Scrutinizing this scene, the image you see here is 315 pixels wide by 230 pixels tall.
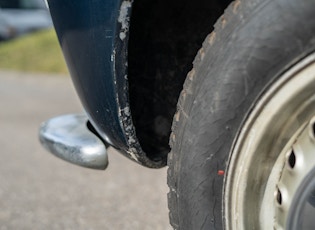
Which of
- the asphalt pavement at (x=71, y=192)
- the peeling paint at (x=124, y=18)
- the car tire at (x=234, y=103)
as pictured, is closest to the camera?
the car tire at (x=234, y=103)

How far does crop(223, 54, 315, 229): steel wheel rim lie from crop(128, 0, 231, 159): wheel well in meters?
0.55

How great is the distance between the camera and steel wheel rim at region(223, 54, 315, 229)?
1.51m

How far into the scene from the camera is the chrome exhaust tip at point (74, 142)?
2111 mm

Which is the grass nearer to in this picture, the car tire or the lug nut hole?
the car tire

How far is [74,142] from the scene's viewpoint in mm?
2219

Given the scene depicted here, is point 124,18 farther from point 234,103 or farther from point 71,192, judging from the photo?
point 71,192

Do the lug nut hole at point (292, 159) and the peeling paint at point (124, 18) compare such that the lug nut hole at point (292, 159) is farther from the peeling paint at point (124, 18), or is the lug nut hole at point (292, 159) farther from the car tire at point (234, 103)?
the peeling paint at point (124, 18)

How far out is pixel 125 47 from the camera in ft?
6.00

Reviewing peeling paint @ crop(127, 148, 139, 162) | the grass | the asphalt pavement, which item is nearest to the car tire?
peeling paint @ crop(127, 148, 139, 162)

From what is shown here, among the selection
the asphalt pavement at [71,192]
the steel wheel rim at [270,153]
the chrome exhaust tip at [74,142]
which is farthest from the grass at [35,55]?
the steel wheel rim at [270,153]

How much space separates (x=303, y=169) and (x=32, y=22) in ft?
56.3

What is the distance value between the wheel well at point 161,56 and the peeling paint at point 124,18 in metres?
0.20

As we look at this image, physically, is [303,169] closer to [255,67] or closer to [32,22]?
[255,67]

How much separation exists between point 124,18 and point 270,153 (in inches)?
23.7
